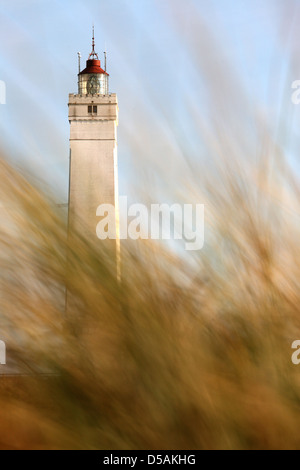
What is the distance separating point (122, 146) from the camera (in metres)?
1.35

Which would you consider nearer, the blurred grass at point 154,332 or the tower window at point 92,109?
the blurred grass at point 154,332

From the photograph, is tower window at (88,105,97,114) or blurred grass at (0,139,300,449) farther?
tower window at (88,105,97,114)

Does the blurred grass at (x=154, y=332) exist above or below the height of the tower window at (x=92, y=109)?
below

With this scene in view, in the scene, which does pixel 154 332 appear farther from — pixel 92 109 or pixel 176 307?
pixel 92 109

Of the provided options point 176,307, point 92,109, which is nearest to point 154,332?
point 176,307

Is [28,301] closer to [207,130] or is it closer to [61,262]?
[61,262]

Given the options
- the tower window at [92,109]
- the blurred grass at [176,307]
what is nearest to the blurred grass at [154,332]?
the blurred grass at [176,307]

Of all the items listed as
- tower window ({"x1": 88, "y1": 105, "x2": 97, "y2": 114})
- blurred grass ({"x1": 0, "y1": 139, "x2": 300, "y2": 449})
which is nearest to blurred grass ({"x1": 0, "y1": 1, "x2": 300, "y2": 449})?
blurred grass ({"x1": 0, "y1": 139, "x2": 300, "y2": 449})

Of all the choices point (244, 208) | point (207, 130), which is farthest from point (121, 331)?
point (207, 130)

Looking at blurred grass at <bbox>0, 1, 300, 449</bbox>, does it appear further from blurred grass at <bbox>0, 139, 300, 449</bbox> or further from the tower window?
the tower window

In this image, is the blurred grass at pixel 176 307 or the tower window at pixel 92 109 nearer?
the blurred grass at pixel 176 307

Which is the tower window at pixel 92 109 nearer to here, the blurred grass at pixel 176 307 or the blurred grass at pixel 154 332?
the blurred grass at pixel 176 307

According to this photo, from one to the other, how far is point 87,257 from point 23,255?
98 mm
